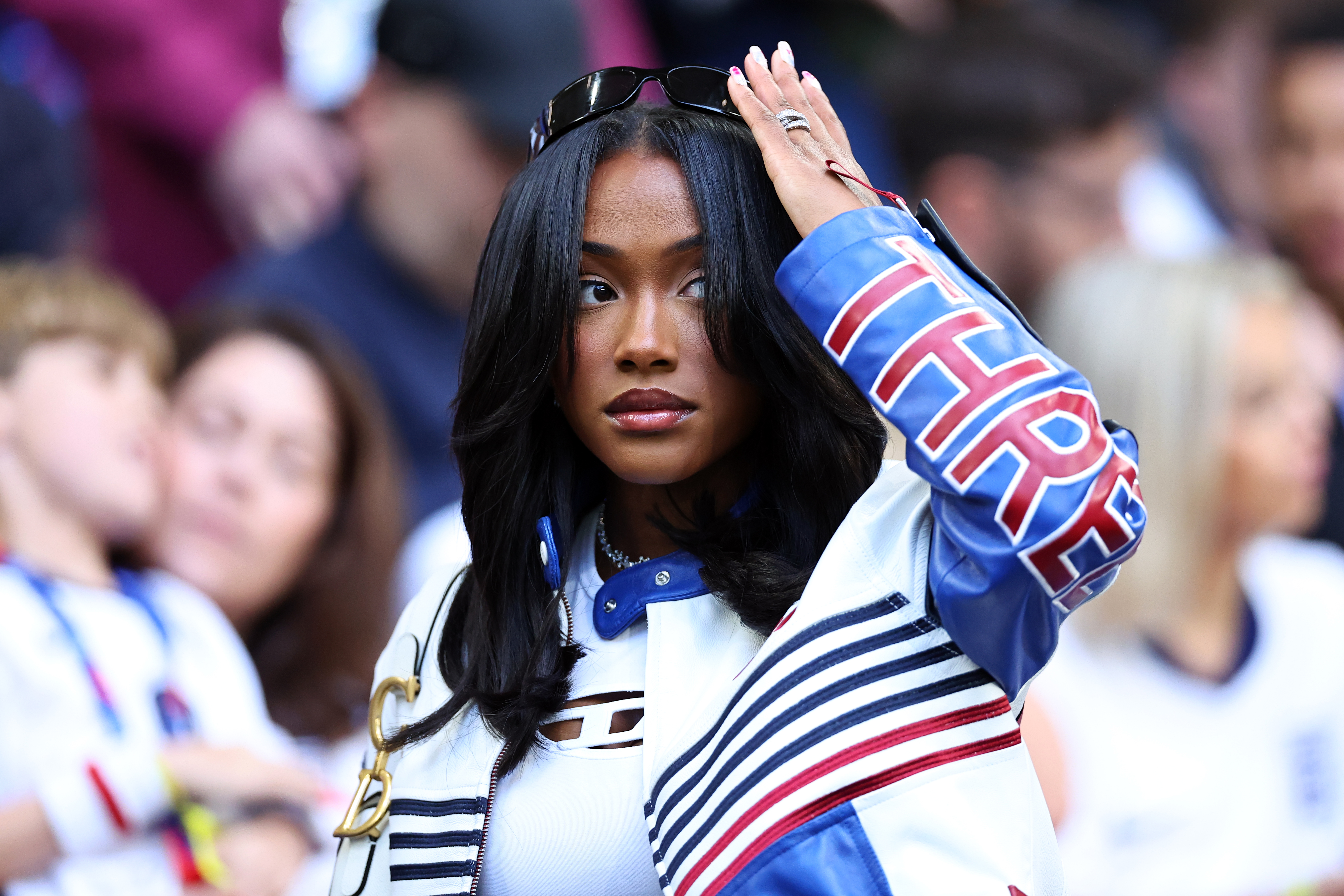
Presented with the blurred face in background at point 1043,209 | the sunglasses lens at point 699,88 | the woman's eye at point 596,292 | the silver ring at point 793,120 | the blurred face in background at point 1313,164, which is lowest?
the woman's eye at point 596,292

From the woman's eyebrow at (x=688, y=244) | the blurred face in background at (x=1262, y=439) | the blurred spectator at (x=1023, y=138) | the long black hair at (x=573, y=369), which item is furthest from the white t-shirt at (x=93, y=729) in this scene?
the blurred spectator at (x=1023, y=138)

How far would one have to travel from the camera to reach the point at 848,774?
1355 millimetres

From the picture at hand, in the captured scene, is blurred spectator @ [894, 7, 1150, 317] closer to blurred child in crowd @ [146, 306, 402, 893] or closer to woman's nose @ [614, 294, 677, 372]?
blurred child in crowd @ [146, 306, 402, 893]

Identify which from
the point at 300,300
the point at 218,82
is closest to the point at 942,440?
the point at 300,300

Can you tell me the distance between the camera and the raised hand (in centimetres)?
147

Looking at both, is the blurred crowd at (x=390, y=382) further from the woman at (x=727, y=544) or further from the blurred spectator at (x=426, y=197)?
the woman at (x=727, y=544)

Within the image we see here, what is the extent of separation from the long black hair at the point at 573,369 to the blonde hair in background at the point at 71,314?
143cm

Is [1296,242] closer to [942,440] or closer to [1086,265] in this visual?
[1086,265]

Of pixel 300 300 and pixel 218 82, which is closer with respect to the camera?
pixel 300 300

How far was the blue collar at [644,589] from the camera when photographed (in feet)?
5.30

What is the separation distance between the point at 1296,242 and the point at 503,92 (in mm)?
2669

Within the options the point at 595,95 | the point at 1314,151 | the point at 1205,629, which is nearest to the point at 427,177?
the point at 1205,629

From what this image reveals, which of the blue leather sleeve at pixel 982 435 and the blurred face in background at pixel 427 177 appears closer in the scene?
the blue leather sleeve at pixel 982 435

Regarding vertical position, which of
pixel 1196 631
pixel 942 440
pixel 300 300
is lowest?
pixel 942 440
